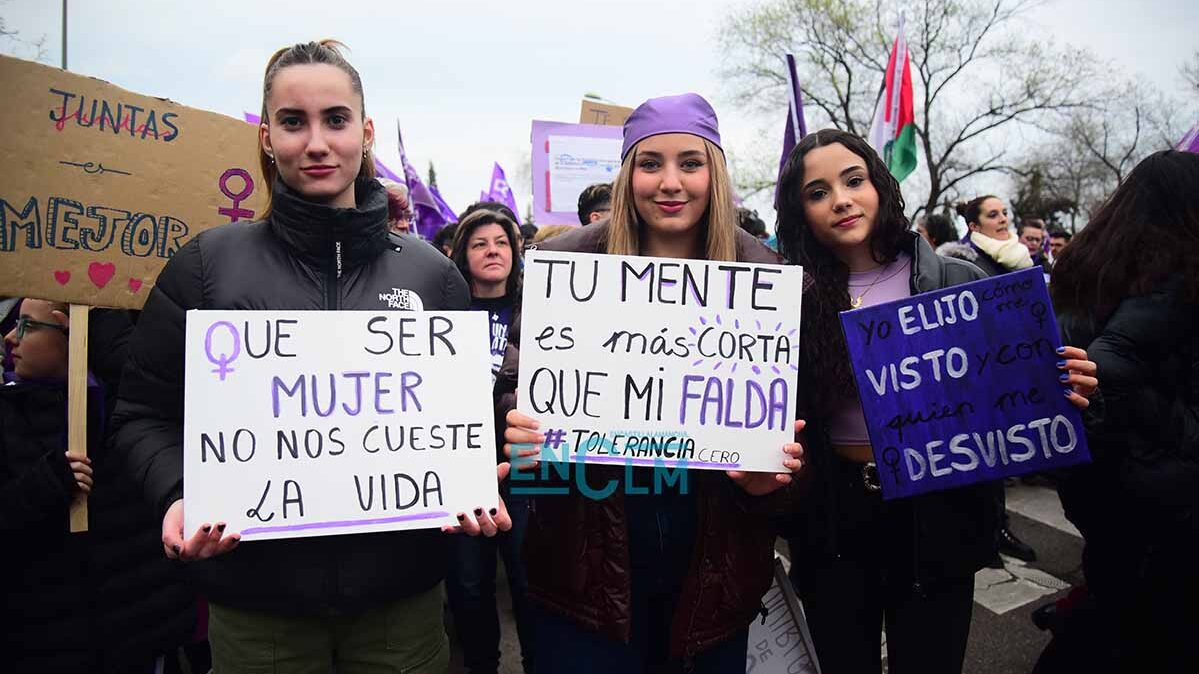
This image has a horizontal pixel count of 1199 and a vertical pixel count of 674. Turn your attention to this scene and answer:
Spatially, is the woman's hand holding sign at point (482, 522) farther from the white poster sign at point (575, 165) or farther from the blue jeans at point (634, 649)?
the white poster sign at point (575, 165)

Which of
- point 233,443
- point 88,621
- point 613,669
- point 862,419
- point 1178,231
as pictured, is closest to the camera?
point 233,443

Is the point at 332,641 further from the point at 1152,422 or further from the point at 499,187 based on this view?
the point at 499,187

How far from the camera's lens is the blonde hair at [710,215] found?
1808 mm

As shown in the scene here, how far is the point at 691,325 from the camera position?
5.52 feet

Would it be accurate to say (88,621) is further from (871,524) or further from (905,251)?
(905,251)

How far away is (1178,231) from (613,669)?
7.19 ft

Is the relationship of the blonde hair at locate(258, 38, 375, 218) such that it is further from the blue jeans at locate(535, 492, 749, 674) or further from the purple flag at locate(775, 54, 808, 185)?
the purple flag at locate(775, 54, 808, 185)

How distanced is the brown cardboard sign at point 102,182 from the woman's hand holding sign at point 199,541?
1095 mm

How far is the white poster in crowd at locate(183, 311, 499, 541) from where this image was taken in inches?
57.2

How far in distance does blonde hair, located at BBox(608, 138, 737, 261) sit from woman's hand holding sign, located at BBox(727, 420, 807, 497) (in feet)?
1.68

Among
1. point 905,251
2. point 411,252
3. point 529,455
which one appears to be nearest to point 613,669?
point 529,455

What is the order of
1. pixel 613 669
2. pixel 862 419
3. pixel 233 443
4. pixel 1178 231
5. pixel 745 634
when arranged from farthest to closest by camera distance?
pixel 1178 231 → pixel 862 419 → pixel 745 634 → pixel 613 669 → pixel 233 443

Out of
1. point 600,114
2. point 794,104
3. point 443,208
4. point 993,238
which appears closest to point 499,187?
point 443,208

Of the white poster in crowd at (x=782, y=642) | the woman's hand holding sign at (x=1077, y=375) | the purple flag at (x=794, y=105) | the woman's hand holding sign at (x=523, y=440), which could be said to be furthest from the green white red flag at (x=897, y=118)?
the woman's hand holding sign at (x=523, y=440)
